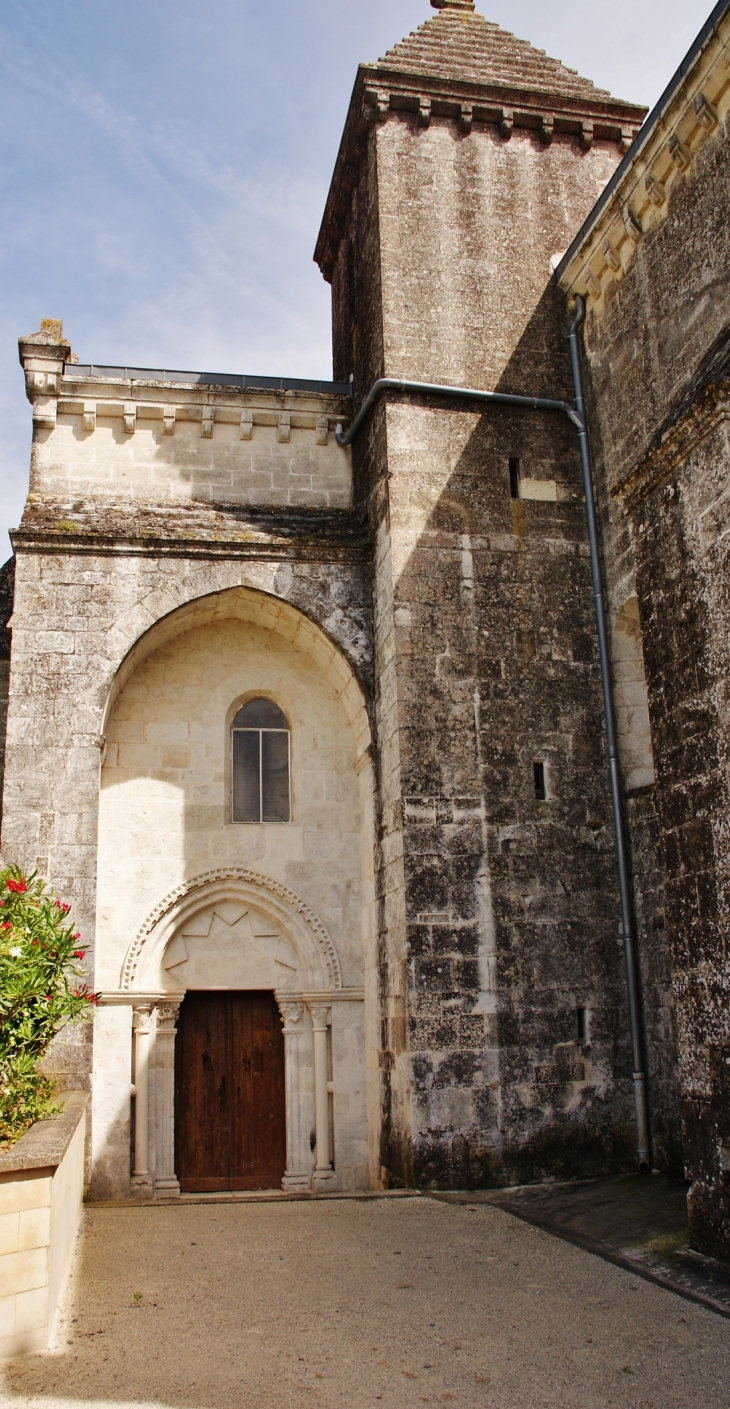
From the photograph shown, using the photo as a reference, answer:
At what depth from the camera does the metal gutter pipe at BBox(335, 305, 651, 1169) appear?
779cm

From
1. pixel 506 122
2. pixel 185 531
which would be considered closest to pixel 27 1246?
pixel 185 531

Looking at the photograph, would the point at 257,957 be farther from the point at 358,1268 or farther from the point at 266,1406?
the point at 266,1406

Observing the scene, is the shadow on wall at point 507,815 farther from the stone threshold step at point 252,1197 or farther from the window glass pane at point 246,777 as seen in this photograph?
the window glass pane at point 246,777

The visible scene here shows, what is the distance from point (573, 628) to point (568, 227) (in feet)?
11.9

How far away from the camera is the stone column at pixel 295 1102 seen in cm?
860

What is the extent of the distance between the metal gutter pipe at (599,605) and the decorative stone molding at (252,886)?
2.30 m

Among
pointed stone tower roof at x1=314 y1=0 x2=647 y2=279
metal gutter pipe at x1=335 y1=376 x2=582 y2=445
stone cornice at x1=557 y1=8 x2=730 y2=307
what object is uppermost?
pointed stone tower roof at x1=314 y1=0 x2=647 y2=279

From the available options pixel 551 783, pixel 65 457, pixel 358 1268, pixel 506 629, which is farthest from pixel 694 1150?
pixel 65 457

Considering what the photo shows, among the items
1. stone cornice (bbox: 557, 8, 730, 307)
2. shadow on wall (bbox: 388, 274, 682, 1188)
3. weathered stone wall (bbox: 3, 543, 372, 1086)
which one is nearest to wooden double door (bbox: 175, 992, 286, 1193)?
weathered stone wall (bbox: 3, 543, 372, 1086)

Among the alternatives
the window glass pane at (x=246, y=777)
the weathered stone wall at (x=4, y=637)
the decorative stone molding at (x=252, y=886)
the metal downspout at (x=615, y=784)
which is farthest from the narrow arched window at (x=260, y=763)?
the metal downspout at (x=615, y=784)

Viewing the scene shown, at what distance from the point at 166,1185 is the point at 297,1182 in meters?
0.97

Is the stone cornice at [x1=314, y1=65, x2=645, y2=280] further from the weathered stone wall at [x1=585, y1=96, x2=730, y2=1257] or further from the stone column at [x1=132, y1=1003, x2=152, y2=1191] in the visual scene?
the stone column at [x1=132, y1=1003, x2=152, y2=1191]

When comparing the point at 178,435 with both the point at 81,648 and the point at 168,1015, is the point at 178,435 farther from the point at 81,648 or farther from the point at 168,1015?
the point at 168,1015

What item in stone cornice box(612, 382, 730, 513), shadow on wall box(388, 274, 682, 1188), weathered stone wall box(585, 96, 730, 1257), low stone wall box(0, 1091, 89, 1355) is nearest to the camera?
low stone wall box(0, 1091, 89, 1355)
